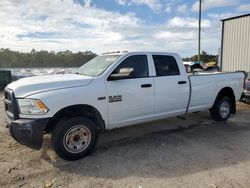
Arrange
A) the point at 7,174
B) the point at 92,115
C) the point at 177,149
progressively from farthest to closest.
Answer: the point at 177,149
the point at 92,115
the point at 7,174

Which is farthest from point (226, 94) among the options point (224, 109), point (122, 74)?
point (122, 74)

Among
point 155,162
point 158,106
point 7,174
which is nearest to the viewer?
point 7,174

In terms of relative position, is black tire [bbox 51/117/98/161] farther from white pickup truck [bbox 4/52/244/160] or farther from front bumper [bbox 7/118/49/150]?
front bumper [bbox 7/118/49/150]

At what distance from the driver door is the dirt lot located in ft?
2.09

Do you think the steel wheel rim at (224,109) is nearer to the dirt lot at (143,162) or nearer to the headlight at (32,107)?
the dirt lot at (143,162)

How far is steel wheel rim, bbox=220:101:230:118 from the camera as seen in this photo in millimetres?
7109

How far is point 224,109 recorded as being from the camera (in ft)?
23.7

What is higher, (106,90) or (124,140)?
(106,90)

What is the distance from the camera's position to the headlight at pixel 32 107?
3.99 meters

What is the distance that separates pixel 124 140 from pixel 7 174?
97.4 inches

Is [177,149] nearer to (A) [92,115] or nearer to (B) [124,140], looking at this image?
(B) [124,140]

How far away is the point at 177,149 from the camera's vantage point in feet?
16.2

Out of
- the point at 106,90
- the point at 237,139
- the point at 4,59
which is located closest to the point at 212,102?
the point at 237,139

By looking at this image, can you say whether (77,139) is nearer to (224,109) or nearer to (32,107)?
(32,107)
